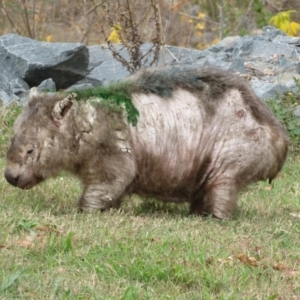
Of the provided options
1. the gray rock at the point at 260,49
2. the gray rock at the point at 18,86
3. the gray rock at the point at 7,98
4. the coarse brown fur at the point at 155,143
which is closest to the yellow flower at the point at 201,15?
the gray rock at the point at 260,49

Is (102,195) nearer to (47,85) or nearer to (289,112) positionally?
(289,112)

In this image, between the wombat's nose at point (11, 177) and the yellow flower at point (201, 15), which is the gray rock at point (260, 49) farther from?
the wombat's nose at point (11, 177)

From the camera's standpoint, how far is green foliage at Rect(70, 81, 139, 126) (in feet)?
25.0

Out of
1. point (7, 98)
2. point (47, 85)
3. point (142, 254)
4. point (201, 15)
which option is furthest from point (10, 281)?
point (201, 15)

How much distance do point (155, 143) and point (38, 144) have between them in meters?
0.96

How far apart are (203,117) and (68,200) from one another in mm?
1489

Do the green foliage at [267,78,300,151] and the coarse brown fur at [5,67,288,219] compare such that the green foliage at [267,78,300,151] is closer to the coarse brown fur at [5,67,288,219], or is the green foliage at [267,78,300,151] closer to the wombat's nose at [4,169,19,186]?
the coarse brown fur at [5,67,288,219]

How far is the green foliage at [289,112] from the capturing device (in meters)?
11.0

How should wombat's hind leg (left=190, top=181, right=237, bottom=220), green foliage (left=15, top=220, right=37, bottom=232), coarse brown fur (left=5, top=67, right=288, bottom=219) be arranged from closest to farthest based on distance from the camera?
1. green foliage (left=15, top=220, right=37, bottom=232)
2. coarse brown fur (left=5, top=67, right=288, bottom=219)
3. wombat's hind leg (left=190, top=181, right=237, bottom=220)

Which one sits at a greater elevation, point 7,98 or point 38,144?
point 38,144

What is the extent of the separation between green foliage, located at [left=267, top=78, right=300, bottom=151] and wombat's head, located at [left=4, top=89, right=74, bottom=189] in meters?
4.06

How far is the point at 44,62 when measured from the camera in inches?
474

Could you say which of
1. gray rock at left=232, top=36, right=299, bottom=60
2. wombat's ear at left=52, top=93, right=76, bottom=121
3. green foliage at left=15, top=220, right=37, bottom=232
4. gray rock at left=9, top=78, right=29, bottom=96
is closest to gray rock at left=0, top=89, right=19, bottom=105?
gray rock at left=9, top=78, right=29, bottom=96

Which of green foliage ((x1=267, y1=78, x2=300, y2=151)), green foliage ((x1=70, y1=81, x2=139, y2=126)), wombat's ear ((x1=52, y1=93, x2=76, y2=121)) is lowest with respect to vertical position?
green foliage ((x1=267, y1=78, x2=300, y2=151))
